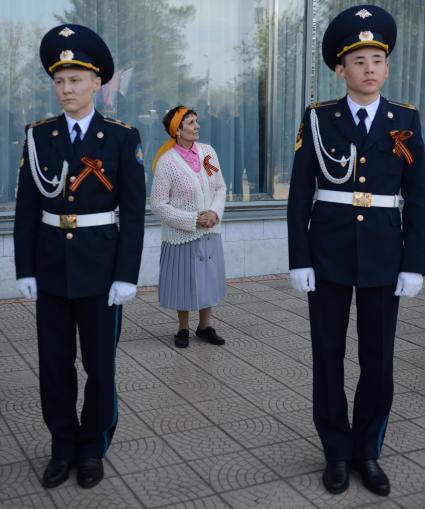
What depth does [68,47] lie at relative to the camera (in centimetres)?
337

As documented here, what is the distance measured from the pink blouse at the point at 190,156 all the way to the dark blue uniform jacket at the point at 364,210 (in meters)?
2.27

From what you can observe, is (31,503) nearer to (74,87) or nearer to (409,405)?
(74,87)

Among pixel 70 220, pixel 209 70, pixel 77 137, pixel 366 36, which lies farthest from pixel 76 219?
pixel 209 70

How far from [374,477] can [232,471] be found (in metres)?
0.64

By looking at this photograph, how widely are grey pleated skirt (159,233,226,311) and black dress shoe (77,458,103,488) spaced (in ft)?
7.40

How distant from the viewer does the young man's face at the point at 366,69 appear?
11.0 feet

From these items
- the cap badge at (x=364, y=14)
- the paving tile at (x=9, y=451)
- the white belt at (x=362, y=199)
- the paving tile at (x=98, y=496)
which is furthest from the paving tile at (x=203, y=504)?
the cap badge at (x=364, y=14)

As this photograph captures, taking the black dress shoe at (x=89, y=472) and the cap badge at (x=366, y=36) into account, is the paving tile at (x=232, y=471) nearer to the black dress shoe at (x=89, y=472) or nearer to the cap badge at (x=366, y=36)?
the black dress shoe at (x=89, y=472)

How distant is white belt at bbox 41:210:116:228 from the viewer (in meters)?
3.51

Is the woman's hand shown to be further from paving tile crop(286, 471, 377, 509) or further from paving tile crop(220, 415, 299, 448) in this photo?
paving tile crop(286, 471, 377, 509)

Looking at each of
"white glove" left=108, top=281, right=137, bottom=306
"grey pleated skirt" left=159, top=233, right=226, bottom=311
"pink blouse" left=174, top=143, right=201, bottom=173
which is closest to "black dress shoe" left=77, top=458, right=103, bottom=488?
"white glove" left=108, top=281, right=137, bottom=306

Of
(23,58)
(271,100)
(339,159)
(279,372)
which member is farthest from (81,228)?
(271,100)

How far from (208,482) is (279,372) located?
1.72 m

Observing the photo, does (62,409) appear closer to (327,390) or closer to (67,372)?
(67,372)
